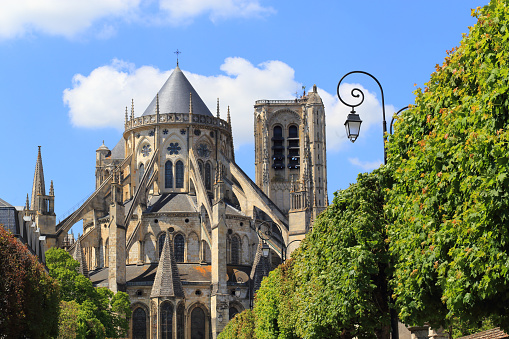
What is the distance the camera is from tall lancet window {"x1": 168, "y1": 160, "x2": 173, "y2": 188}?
297 feet

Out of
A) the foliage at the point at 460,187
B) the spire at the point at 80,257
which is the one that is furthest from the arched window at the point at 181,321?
the foliage at the point at 460,187

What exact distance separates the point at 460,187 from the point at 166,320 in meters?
63.6

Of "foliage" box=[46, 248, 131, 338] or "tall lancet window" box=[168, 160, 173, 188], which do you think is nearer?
"foliage" box=[46, 248, 131, 338]

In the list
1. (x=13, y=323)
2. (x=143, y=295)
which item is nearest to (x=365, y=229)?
(x=13, y=323)

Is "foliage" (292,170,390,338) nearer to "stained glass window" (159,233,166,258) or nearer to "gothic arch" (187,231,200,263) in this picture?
"gothic arch" (187,231,200,263)

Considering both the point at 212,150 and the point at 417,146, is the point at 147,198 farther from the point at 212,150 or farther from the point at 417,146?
the point at 417,146

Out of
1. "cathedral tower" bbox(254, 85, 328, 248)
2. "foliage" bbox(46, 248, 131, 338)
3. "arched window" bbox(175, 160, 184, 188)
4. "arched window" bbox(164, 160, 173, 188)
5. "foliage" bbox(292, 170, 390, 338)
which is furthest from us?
"cathedral tower" bbox(254, 85, 328, 248)

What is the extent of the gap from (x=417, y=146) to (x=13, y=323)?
65.9 feet

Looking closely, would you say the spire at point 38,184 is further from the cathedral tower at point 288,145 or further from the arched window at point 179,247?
the cathedral tower at point 288,145

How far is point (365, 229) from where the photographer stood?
2575 cm

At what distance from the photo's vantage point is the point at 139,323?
79312 millimetres

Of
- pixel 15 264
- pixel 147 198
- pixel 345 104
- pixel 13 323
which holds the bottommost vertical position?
pixel 13 323

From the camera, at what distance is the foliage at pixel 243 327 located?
59.8 m

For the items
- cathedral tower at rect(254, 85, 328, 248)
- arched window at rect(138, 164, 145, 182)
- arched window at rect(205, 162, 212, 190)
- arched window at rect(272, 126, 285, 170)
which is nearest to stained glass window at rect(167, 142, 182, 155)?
arched window at rect(205, 162, 212, 190)
